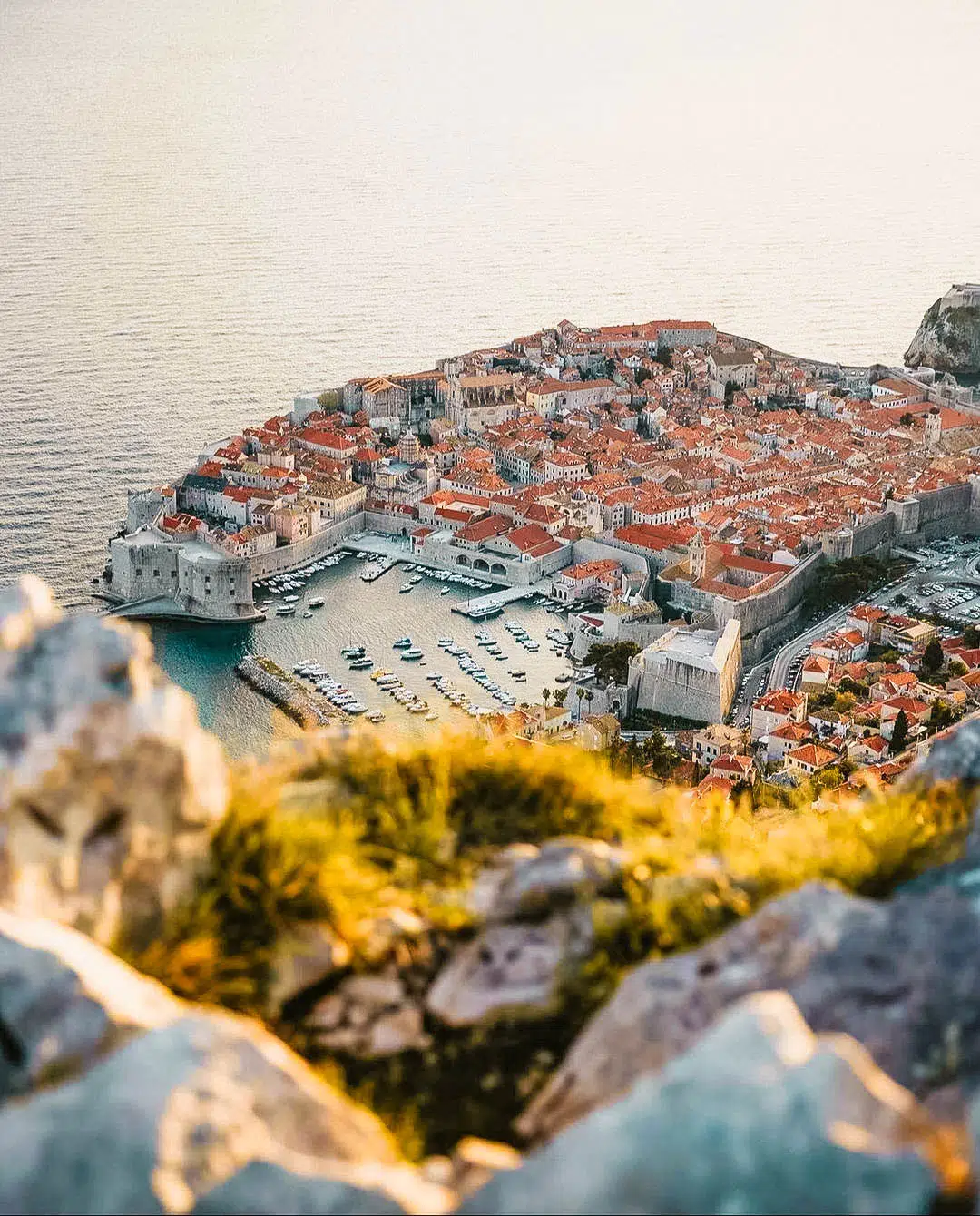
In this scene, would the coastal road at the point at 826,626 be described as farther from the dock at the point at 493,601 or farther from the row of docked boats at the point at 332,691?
the row of docked boats at the point at 332,691

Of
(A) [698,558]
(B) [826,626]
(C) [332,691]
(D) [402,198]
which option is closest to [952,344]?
(A) [698,558]

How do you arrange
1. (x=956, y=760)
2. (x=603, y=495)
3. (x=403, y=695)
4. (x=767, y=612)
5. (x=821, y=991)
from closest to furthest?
(x=821, y=991) < (x=956, y=760) < (x=403, y=695) < (x=767, y=612) < (x=603, y=495)

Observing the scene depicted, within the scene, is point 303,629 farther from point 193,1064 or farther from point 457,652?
point 193,1064

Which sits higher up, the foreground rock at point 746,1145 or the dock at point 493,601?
the foreground rock at point 746,1145

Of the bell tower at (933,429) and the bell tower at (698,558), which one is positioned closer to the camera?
the bell tower at (698,558)

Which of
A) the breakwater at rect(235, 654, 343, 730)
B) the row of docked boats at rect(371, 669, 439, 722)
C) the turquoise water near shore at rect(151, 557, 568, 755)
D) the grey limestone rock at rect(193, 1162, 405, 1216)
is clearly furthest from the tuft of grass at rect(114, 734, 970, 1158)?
the row of docked boats at rect(371, 669, 439, 722)

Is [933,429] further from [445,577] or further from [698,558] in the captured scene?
[445,577]

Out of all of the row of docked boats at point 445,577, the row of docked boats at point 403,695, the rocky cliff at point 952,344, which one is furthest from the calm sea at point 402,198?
the row of docked boats at point 445,577
